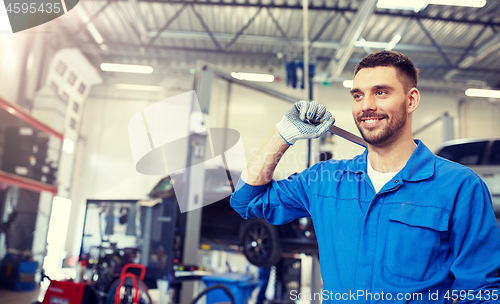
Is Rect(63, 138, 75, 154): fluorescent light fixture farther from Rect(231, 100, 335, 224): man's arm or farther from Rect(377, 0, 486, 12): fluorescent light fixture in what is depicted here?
Rect(231, 100, 335, 224): man's arm

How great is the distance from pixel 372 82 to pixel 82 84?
609 centimetres

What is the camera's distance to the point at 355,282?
1.12m

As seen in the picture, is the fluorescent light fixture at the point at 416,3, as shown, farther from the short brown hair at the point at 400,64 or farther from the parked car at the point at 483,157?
the short brown hair at the point at 400,64

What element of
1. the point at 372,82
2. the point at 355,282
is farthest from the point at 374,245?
the point at 372,82

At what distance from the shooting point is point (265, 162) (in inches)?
49.8

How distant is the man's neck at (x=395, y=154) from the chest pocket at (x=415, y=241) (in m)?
0.17

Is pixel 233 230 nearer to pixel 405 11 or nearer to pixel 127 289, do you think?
pixel 127 289

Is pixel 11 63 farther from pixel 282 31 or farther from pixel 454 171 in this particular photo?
pixel 454 171

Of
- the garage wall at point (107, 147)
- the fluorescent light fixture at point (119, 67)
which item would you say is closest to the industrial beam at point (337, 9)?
the fluorescent light fixture at point (119, 67)

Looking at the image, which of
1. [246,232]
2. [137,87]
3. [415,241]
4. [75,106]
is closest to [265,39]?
[137,87]

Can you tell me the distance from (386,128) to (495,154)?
8.99 ft

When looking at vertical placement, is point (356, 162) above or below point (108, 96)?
below

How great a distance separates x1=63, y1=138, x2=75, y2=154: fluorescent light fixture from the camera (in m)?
5.91

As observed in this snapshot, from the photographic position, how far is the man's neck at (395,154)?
47.4 inches
